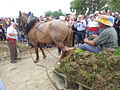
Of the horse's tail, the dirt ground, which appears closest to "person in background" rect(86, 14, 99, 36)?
the horse's tail

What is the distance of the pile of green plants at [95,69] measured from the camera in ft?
14.7

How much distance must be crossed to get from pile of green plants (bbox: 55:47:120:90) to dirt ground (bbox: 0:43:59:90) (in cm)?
151

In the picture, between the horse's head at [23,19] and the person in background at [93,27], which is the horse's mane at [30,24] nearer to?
the horse's head at [23,19]

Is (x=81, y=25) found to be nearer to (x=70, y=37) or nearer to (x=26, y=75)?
(x=70, y=37)

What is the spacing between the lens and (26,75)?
8.20 meters

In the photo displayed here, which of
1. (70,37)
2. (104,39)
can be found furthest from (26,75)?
(104,39)

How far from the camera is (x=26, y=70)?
29.2ft

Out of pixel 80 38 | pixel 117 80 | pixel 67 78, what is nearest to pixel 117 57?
pixel 117 80

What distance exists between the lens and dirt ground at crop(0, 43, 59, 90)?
→ 7017mm

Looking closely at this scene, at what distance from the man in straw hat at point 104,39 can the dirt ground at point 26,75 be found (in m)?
1.71

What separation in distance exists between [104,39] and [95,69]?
95 cm

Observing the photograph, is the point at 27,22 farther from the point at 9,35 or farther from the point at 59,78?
the point at 59,78

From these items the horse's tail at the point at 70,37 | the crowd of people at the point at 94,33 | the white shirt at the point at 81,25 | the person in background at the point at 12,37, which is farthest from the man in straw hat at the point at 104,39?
the white shirt at the point at 81,25

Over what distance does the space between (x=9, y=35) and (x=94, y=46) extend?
17.6 ft
